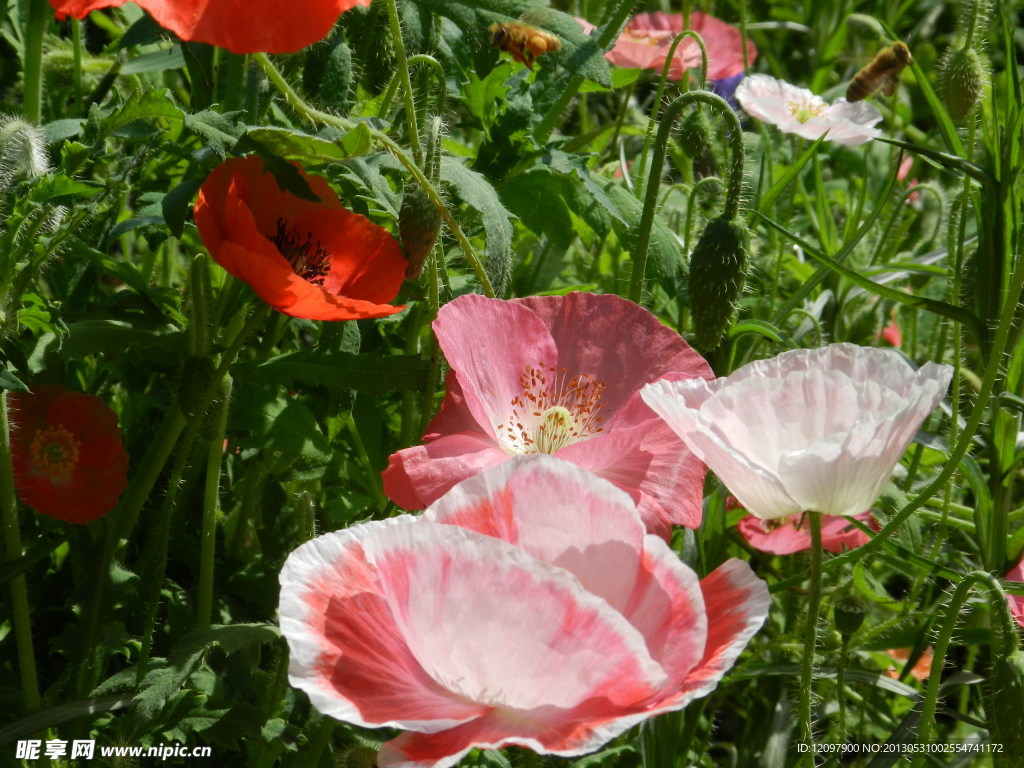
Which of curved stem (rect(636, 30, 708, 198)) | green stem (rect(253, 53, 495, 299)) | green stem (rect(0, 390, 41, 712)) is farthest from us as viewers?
curved stem (rect(636, 30, 708, 198))

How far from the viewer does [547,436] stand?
3.67ft

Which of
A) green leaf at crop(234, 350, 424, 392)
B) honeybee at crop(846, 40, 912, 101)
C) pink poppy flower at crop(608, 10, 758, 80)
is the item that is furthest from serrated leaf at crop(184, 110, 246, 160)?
pink poppy flower at crop(608, 10, 758, 80)

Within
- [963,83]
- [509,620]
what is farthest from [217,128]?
[963,83]

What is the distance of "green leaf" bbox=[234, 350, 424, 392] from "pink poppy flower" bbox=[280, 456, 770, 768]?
0.37 m

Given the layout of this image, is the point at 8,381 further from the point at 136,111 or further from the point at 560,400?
the point at 560,400

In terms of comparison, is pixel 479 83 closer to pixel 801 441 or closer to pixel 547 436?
pixel 547 436

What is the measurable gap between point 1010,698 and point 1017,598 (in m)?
0.39

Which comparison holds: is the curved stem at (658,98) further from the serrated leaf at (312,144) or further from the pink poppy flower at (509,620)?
the pink poppy flower at (509,620)

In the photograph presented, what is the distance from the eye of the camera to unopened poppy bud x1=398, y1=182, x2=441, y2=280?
3.61 ft

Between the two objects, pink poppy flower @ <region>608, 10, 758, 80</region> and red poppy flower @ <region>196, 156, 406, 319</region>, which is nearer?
red poppy flower @ <region>196, 156, 406, 319</region>

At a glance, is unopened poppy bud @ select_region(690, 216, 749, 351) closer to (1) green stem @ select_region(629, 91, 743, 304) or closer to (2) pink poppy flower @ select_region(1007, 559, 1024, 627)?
(1) green stem @ select_region(629, 91, 743, 304)

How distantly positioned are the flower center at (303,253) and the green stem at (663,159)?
32cm

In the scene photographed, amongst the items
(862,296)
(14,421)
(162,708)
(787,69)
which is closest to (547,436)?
(162,708)

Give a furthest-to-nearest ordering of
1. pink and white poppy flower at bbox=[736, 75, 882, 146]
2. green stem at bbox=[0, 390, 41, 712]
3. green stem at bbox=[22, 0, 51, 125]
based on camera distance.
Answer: pink and white poppy flower at bbox=[736, 75, 882, 146] → green stem at bbox=[22, 0, 51, 125] → green stem at bbox=[0, 390, 41, 712]
